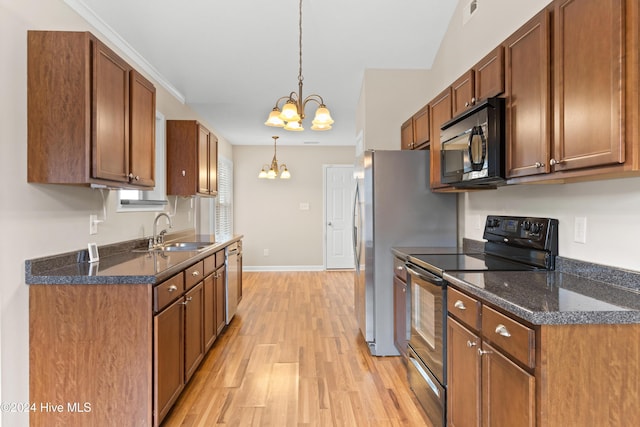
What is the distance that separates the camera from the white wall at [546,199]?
5.05 ft

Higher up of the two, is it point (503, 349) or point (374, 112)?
point (374, 112)

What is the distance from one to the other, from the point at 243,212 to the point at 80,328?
5331mm

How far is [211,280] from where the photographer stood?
10.0 ft

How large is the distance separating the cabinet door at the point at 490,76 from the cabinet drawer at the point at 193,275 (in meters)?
2.16

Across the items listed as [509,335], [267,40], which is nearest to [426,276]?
[509,335]

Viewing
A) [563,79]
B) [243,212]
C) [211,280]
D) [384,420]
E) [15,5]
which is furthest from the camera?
[243,212]

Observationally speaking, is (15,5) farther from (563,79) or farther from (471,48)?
(471,48)

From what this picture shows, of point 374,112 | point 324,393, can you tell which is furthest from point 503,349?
point 374,112

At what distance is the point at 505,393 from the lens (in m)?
1.35

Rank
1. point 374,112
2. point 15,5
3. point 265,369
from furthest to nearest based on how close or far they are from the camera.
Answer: point 374,112 < point 265,369 < point 15,5

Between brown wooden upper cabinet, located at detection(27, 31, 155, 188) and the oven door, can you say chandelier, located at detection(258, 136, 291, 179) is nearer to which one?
the oven door

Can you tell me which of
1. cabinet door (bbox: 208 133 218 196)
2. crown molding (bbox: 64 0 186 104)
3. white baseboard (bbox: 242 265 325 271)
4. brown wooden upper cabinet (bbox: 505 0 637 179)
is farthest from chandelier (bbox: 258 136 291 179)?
brown wooden upper cabinet (bbox: 505 0 637 179)

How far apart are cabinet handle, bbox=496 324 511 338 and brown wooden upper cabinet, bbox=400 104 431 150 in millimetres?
1932

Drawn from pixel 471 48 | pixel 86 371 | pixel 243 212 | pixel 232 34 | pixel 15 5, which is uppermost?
pixel 232 34
